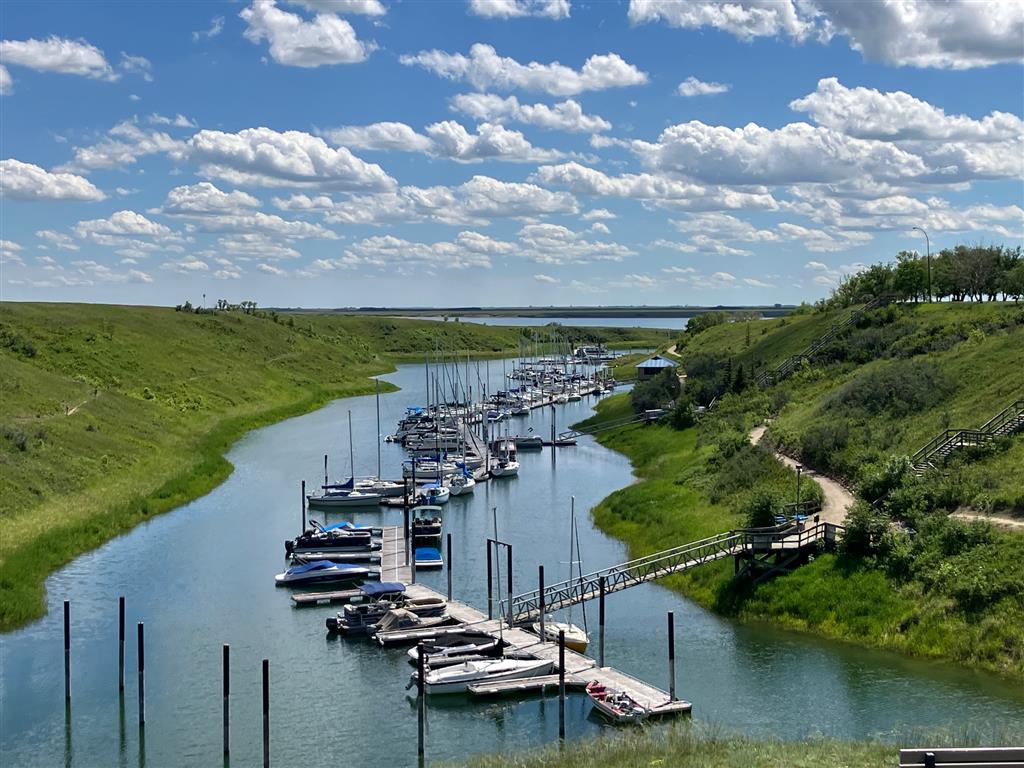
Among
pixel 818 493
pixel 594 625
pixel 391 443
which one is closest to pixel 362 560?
pixel 594 625

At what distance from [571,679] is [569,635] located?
13.8 ft

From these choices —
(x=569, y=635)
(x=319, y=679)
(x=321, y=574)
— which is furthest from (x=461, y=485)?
(x=319, y=679)

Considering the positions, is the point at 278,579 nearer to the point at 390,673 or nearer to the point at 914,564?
the point at 390,673

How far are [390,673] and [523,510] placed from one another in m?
36.9

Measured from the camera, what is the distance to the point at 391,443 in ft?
411

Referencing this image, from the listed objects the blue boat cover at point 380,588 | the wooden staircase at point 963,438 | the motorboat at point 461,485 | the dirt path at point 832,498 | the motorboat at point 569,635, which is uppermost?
the wooden staircase at point 963,438

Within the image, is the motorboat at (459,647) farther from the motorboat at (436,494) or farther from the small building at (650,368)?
the small building at (650,368)

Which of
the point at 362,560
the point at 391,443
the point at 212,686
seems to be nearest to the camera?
the point at 212,686

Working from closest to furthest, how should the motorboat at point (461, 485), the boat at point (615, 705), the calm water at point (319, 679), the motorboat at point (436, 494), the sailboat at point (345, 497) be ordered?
the calm water at point (319, 679) < the boat at point (615, 705) < the motorboat at point (436, 494) < the sailboat at point (345, 497) < the motorboat at point (461, 485)

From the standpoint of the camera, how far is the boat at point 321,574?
214 feet

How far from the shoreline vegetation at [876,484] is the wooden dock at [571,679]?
31.8 ft

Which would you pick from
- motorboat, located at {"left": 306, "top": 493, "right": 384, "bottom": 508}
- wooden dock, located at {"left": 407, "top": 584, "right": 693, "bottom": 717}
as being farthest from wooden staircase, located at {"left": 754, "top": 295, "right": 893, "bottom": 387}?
wooden dock, located at {"left": 407, "top": 584, "right": 693, "bottom": 717}

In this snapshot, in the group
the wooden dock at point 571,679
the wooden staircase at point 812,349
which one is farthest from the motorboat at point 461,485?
the wooden dock at point 571,679

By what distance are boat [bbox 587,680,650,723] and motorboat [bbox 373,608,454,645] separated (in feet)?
34.8
